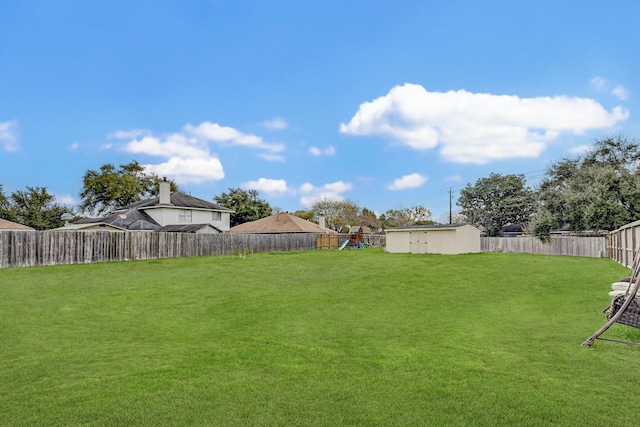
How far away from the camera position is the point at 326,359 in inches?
→ 204

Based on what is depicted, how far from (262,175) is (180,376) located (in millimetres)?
39526

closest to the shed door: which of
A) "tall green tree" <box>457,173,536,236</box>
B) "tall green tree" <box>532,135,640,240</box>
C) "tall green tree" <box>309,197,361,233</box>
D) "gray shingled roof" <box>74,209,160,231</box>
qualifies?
"tall green tree" <box>532,135,640,240</box>

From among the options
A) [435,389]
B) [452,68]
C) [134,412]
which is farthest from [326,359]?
[452,68]

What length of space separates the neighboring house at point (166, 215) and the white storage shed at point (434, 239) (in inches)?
645

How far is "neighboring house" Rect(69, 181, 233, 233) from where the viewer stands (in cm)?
3456

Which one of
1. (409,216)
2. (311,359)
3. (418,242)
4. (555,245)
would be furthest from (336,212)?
(311,359)

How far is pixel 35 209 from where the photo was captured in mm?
47781

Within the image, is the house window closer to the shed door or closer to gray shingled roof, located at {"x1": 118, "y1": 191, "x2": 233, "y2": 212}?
gray shingled roof, located at {"x1": 118, "y1": 191, "x2": 233, "y2": 212}

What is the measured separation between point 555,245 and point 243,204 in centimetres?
3647

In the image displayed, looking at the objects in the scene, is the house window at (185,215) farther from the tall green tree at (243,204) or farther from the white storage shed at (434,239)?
the white storage shed at (434,239)

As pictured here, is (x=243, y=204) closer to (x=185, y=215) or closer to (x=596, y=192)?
(x=185, y=215)

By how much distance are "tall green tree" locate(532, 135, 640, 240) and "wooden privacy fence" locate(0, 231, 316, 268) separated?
83.8ft

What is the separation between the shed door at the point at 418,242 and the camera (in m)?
30.6

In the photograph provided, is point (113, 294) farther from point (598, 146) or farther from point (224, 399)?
point (598, 146)
